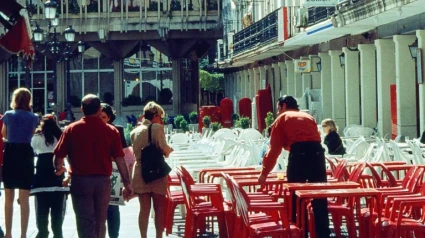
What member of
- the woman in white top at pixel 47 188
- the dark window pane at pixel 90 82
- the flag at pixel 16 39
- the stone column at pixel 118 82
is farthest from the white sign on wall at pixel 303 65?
the dark window pane at pixel 90 82

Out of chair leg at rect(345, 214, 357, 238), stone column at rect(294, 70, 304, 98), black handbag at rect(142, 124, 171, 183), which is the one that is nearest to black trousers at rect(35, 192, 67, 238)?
black handbag at rect(142, 124, 171, 183)

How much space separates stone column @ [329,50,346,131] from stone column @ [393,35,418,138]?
684 centimetres

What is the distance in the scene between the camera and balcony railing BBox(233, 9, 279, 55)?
116 ft

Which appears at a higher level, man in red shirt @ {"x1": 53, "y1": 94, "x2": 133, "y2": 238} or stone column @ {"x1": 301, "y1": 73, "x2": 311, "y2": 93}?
stone column @ {"x1": 301, "y1": 73, "x2": 311, "y2": 93}

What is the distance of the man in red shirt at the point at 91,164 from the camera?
32.2 feet

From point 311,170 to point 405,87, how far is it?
14.1 m

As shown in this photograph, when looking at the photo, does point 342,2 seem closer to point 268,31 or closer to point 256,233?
point 268,31

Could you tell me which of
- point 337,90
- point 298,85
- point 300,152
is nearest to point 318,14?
point 337,90

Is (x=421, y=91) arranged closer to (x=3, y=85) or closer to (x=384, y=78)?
(x=384, y=78)

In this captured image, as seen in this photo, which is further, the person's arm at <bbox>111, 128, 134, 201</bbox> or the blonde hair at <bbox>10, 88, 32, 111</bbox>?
the blonde hair at <bbox>10, 88, 32, 111</bbox>

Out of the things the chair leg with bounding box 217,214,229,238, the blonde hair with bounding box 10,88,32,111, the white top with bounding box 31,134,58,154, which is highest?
the blonde hair with bounding box 10,88,32,111

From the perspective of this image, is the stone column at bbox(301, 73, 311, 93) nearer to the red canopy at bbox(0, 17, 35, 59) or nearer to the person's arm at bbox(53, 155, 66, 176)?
the red canopy at bbox(0, 17, 35, 59)

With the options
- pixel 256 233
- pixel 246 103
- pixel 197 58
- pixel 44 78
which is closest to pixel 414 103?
pixel 256 233

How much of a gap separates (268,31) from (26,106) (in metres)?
24.9
